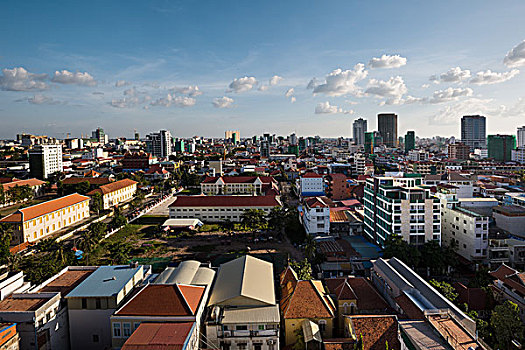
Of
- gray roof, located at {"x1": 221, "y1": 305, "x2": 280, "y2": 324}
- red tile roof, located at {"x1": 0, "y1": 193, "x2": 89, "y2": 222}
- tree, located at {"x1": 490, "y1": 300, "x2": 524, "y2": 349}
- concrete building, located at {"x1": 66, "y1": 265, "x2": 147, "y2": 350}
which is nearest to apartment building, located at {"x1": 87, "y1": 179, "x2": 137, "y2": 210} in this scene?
red tile roof, located at {"x1": 0, "y1": 193, "x2": 89, "y2": 222}

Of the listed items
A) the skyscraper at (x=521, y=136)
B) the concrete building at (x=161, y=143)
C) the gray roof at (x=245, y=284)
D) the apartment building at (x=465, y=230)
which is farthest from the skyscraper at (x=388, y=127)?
the gray roof at (x=245, y=284)

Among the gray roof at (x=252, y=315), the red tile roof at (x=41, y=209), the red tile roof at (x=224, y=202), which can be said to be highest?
the red tile roof at (x=41, y=209)

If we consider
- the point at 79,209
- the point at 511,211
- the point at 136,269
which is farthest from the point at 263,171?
the point at 136,269

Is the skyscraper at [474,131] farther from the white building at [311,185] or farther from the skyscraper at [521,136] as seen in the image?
the white building at [311,185]

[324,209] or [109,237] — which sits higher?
[324,209]

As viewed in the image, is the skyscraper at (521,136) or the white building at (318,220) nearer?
the white building at (318,220)

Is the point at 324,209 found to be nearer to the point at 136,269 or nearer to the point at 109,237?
the point at 136,269

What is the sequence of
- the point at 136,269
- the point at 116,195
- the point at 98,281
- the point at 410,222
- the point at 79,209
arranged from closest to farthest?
1. the point at 98,281
2. the point at 136,269
3. the point at 410,222
4. the point at 79,209
5. the point at 116,195
